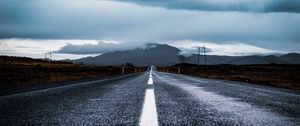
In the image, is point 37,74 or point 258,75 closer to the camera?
point 37,74

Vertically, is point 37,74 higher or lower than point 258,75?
higher

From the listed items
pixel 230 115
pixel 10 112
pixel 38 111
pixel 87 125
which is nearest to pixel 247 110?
pixel 230 115

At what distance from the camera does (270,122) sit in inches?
198

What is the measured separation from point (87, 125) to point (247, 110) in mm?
2852

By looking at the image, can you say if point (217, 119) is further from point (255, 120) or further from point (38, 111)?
point (38, 111)

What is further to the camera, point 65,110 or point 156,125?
point 65,110

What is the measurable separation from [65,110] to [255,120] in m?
3.05

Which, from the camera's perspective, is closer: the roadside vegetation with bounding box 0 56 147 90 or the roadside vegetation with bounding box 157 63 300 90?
the roadside vegetation with bounding box 0 56 147 90

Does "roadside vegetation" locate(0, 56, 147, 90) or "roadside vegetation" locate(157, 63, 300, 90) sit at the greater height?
"roadside vegetation" locate(0, 56, 147, 90)

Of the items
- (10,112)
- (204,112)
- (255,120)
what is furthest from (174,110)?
(10,112)

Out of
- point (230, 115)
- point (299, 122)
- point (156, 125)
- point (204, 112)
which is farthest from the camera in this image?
point (204, 112)

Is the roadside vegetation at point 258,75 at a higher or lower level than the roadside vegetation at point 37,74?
lower

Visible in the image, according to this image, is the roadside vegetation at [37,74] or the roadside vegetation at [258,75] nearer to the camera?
the roadside vegetation at [37,74]

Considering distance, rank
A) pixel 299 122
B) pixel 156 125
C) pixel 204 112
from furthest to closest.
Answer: pixel 204 112 < pixel 299 122 < pixel 156 125
